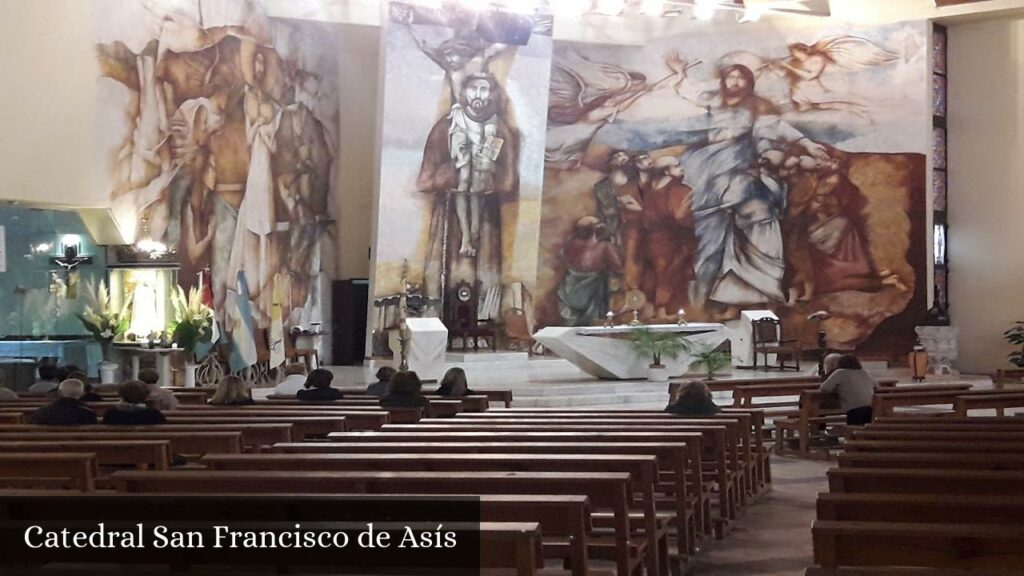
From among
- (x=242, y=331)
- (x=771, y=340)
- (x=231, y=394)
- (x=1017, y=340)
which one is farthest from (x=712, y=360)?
(x=231, y=394)

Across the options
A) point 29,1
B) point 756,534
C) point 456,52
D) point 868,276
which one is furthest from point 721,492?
point 868,276

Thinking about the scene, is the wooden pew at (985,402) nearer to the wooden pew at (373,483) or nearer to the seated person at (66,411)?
the wooden pew at (373,483)

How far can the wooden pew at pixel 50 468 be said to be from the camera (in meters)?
5.13

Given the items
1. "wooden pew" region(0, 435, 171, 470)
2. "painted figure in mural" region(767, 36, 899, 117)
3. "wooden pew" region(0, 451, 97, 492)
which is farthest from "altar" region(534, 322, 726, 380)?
"wooden pew" region(0, 451, 97, 492)

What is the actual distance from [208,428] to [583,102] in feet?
51.7

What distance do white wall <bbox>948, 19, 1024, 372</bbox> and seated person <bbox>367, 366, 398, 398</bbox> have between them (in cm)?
1334

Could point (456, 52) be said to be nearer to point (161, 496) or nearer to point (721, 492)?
point (721, 492)

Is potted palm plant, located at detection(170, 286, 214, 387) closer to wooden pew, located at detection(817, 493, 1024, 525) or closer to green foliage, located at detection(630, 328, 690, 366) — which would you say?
green foliage, located at detection(630, 328, 690, 366)

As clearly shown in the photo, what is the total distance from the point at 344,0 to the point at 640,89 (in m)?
5.47

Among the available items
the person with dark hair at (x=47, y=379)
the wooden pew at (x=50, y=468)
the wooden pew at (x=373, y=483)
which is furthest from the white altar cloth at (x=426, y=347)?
the wooden pew at (x=373, y=483)

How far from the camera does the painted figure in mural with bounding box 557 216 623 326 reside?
21297 millimetres

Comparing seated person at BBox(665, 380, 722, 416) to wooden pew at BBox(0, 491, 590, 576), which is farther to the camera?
seated person at BBox(665, 380, 722, 416)

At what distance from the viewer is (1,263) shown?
13.8 meters

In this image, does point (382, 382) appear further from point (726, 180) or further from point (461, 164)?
point (726, 180)
